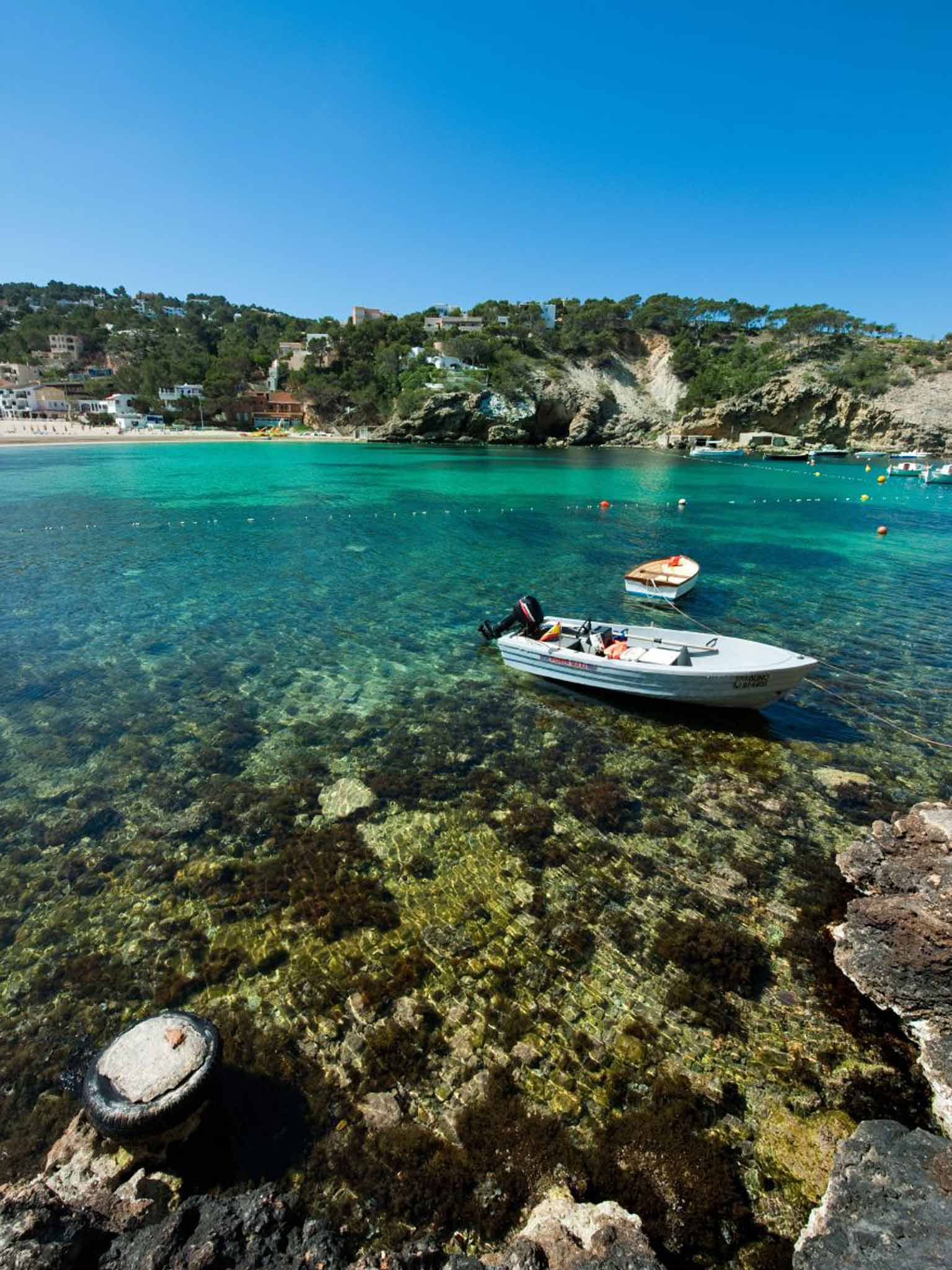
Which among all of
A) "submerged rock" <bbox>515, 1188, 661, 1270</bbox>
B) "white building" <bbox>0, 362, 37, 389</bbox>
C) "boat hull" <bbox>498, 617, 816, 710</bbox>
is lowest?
"submerged rock" <bbox>515, 1188, 661, 1270</bbox>

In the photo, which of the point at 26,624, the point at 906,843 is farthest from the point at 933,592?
the point at 26,624

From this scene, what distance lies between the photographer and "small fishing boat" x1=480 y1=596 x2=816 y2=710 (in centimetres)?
1218

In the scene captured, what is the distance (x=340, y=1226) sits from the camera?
461 centimetres

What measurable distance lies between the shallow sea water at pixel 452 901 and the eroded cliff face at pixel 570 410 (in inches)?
3249

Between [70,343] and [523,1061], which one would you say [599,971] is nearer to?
[523,1061]

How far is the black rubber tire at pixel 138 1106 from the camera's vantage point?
4.55 m

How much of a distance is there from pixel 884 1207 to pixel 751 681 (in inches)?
360

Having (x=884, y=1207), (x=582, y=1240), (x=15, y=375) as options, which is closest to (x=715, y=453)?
(x=884, y=1207)

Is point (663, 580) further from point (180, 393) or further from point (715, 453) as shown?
point (180, 393)

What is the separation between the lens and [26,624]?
17984 mm

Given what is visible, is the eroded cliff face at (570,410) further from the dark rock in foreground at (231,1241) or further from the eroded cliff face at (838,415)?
the dark rock in foreground at (231,1241)

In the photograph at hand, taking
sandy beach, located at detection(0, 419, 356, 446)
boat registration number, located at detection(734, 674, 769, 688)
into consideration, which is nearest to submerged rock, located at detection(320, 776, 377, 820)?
boat registration number, located at detection(734, 674, 769, 688)

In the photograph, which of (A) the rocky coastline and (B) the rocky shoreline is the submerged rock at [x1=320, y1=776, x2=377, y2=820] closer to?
(B) the rocky shoreline

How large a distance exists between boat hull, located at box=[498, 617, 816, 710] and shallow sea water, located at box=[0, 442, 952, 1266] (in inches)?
25.4
